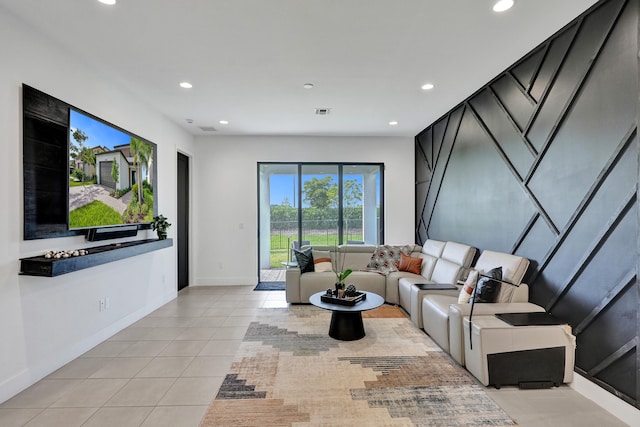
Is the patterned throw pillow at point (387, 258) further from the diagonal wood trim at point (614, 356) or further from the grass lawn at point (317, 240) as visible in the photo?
the diagonal wood trim at point (614, 356)

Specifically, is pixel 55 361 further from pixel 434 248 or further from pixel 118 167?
pixel 434 248

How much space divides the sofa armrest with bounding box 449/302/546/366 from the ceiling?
2.33 metres

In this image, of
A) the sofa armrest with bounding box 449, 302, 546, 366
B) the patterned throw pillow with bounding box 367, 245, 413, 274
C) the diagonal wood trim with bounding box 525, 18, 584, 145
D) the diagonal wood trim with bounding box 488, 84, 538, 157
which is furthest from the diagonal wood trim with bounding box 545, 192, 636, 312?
the patterned throw pillow with bounding box 367, 245, 413, 274

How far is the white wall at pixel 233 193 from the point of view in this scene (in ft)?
20.0

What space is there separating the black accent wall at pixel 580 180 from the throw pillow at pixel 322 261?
92.4 inches

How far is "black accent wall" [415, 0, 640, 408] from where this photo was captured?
2.07m

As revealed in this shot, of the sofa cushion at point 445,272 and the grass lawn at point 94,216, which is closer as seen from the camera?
the grass lawn at point 94,216

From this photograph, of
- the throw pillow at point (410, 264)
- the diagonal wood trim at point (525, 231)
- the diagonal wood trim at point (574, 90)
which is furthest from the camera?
the throw pillow at point (410, 264)

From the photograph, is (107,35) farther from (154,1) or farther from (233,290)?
(233,290)

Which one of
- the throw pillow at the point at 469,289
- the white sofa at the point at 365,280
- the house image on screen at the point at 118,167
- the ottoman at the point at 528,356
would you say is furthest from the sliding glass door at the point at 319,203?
the ottoman at the point at 528,356

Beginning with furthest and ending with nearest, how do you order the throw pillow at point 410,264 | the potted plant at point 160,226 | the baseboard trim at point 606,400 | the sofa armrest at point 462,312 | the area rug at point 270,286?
the area rug at point 270,286
the throw pillow at point 410,264
the potted plant at point 160,226
the sofa armrest at point 462,312
the baseboard trim at point 606,400

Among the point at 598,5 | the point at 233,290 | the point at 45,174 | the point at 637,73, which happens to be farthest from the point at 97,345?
the point at 598,5

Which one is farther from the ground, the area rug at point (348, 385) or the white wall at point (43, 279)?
the white wall at point (43, 279)

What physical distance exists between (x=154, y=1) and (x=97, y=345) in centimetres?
323
